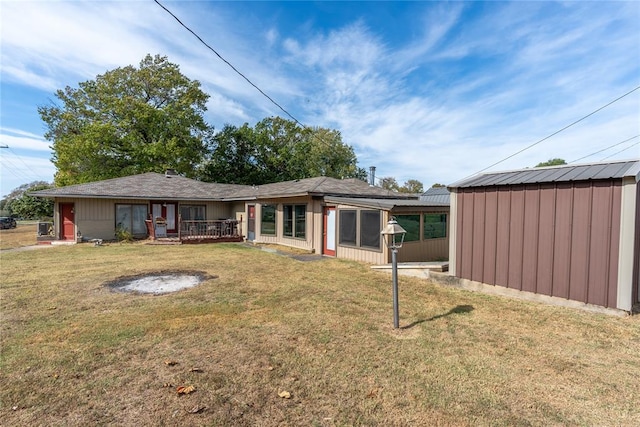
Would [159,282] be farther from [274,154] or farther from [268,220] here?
[274,154]

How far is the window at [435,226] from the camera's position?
1080 cm

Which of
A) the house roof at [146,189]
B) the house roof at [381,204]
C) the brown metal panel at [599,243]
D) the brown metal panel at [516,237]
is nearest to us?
the brown metal panel at [599,243]

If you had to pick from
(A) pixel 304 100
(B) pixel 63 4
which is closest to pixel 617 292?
(B) pixel 63 4

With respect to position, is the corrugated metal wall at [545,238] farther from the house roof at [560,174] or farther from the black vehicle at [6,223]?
the black vehicle at [6,223]

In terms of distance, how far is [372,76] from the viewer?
1367 centimetres

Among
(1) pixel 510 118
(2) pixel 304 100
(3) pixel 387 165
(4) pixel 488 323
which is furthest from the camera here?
(3) pixel 387 165

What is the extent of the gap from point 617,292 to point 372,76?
12028 mm

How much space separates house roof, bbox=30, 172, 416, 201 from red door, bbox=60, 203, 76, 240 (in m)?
0.98

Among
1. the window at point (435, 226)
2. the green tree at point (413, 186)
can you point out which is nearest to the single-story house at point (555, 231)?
the window at point (435, 226)

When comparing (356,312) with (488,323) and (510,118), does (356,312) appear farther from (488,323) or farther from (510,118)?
(510,118)

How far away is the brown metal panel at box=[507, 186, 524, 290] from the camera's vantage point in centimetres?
569

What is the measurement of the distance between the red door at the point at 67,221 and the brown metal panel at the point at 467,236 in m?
18.0

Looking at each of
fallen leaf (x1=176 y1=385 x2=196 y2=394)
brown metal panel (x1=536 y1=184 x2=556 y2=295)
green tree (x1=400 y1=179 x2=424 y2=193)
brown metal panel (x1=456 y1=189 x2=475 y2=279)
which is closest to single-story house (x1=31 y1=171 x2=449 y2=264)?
brown metal panel (x1=456 y1=189 x2=475 y2=279)

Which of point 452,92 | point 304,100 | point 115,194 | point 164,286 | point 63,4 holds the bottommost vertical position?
point 164,286
